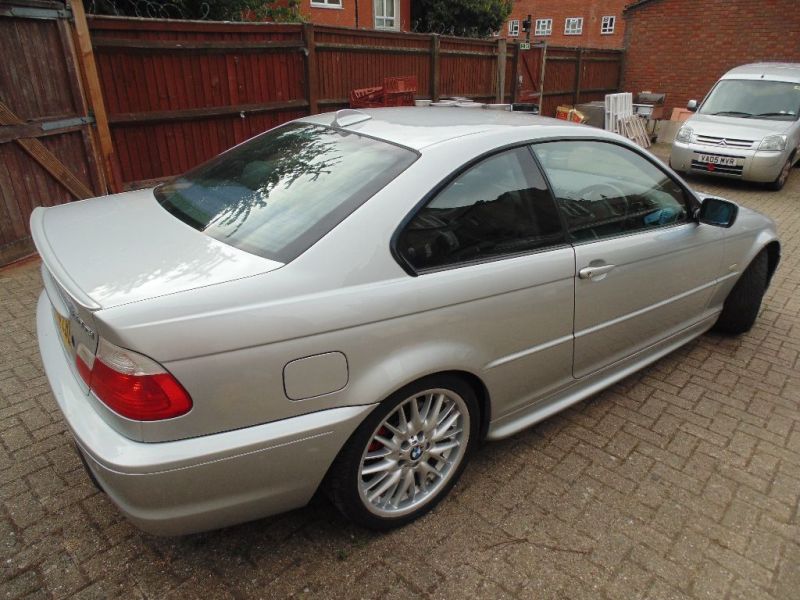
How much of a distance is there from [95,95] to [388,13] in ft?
48.7

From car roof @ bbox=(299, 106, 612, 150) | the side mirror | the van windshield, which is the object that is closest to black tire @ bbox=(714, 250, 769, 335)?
the side mirror

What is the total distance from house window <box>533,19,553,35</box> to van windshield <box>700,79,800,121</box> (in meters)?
28.8

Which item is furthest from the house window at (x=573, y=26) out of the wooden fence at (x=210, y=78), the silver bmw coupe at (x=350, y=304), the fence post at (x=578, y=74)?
the silver bmw coupe at (x=350, y=304)

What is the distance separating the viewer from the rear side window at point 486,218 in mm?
2170

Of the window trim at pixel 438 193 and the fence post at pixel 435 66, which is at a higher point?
the fence post at pixel 435 66

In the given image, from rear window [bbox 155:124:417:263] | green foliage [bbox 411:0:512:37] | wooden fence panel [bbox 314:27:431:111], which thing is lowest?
rear window [bbox 155:124:417:263]

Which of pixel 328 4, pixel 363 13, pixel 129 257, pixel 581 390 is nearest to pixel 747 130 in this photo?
pixel 581 390

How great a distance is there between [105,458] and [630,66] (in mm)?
18624

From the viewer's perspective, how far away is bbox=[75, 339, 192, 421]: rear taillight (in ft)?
5.45

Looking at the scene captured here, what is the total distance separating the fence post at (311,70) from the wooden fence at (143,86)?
0.02 metres

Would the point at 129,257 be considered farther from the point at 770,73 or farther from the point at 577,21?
the point at 577,21

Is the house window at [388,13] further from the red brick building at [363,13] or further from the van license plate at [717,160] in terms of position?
the van license plate at [717,160]

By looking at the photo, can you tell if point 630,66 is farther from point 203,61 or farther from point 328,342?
point 328,342

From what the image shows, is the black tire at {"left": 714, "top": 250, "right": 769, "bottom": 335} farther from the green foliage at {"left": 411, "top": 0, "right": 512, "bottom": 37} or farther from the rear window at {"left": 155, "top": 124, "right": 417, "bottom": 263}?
the green foliage at {"left": 411, "top": 0, "right": 512, "bottom": 37}
